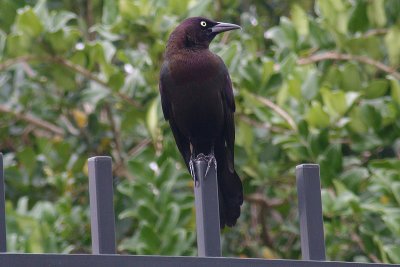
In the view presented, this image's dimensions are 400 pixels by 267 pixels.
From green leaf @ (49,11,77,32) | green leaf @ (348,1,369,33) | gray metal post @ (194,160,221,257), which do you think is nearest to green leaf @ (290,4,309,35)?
green leaf @ (348,1,369,33)

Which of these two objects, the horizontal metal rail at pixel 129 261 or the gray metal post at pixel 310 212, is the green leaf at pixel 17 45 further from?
the horizontal metal rail at pixel 129 261

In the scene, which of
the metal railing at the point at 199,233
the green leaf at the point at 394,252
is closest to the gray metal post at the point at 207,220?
the metal railing at the point at 199,233

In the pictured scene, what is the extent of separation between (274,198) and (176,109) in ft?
4.50

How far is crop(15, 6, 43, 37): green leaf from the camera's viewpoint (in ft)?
14.5

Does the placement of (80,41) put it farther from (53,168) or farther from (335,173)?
(335,173)

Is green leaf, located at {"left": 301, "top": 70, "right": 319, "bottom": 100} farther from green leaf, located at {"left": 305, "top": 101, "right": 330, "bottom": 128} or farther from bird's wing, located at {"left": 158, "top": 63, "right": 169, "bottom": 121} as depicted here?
bird's wing, located at {"left": 158, "top": 63, "right": 169, "bottom": 121}

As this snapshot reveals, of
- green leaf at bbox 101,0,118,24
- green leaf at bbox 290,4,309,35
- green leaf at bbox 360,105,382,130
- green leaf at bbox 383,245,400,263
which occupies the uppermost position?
green leaf at bbox 101,0,118,24

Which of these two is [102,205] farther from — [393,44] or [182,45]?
[393,44]

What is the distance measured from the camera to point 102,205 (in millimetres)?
1897

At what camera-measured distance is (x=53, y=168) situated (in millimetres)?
4949

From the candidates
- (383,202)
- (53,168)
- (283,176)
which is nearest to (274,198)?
(283,176)

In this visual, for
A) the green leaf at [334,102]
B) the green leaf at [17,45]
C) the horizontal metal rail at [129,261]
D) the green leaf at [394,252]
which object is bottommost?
the green leaf at [394,252]

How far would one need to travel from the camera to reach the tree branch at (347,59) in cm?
449

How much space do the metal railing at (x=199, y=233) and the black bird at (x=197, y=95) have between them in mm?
1438
